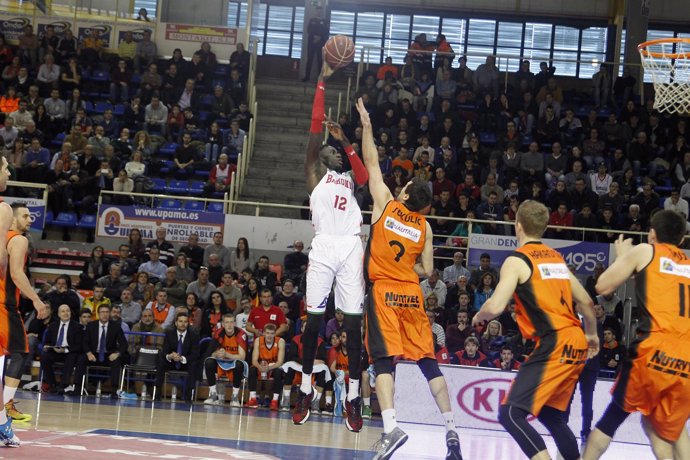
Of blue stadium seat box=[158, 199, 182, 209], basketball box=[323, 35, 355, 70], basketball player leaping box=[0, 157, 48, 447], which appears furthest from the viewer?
blue stadium seat box=[158, 199, 182, 209]

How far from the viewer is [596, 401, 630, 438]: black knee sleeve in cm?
628

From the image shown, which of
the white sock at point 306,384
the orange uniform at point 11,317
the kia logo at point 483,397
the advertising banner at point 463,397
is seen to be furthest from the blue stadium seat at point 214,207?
the white sock at point 306,384

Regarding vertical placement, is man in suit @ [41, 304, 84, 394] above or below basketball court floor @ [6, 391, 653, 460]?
above

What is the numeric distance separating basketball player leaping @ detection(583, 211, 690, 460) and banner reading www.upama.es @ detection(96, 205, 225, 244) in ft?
41.7

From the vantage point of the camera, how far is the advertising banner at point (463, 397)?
12.8 m

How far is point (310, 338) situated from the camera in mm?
8055

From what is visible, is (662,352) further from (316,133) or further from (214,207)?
(214,207)

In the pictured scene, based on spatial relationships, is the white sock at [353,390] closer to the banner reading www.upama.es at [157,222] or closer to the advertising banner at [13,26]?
the banner reading www.upama.es at [157,222]

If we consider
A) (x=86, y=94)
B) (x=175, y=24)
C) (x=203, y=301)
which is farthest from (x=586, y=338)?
(x=175, y=24)

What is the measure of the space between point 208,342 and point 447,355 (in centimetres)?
372

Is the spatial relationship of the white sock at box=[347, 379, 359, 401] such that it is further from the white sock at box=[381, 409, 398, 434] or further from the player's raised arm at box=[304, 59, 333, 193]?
the player's raised arm at box=[304, 59, 333, 193]

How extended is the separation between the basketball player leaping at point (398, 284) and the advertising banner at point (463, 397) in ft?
17.5

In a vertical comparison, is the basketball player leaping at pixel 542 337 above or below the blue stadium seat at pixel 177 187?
below

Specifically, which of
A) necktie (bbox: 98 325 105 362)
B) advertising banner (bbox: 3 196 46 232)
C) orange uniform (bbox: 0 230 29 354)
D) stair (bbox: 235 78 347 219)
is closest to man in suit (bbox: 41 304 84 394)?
necktie (bbox: 98 325 105 362)
